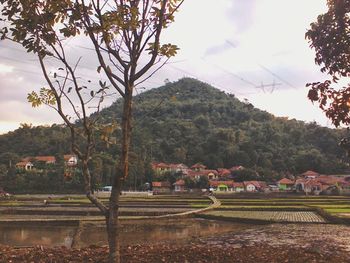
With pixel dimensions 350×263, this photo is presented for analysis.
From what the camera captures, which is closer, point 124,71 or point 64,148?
point 124,71

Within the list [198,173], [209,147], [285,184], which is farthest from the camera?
[209,147]

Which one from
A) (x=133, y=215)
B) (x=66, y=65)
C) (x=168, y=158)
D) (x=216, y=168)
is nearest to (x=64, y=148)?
(x=168, y=158)

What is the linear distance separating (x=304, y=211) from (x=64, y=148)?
3188 inches

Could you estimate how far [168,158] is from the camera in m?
110

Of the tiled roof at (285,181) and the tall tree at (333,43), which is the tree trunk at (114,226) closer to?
the tall tree at (333,43)

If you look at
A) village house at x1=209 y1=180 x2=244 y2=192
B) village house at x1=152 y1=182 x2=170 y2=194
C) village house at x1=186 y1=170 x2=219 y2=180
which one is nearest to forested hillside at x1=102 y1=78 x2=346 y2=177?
village house at x1=209 y1=180 x2=244 y2=192

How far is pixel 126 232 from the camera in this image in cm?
2120

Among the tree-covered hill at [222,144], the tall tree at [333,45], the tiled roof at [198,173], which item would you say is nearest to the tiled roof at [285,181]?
the tree-covered hill at [222,144]

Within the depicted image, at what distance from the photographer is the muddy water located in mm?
18281

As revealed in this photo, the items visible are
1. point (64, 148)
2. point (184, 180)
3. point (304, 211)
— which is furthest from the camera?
point (64, 148)

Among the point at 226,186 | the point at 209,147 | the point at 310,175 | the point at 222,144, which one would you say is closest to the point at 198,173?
the point at 226,186

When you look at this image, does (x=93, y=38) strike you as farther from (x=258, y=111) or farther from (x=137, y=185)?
(x=258, y=111)

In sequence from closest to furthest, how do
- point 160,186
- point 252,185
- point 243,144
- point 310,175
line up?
point 160,186 → point 252,185 → point 310,175 → point 243,144

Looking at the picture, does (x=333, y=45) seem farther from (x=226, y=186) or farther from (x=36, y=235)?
(x=226, y=186)
